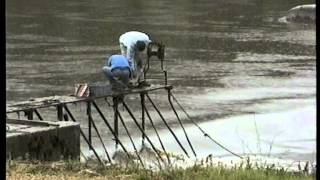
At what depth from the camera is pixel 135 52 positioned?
12.8m

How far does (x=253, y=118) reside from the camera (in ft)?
49.8

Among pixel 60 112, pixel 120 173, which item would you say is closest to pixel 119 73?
pixel 60 112

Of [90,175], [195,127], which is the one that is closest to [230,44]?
[195,127]

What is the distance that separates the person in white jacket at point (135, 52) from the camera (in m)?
12.7

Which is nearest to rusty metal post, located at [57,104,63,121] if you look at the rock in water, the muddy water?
the muddy water

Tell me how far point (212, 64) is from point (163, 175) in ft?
56.3

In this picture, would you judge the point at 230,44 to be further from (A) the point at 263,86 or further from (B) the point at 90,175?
(B) the point at 90,175

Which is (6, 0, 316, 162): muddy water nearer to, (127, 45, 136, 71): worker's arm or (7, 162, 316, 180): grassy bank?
(127, 45, 136, 71): worker's arm

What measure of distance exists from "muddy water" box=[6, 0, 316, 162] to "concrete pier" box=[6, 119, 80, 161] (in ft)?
11.2

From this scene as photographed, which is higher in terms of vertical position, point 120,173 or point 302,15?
point 302,15

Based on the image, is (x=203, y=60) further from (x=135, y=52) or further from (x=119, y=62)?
(x=119, y=62)

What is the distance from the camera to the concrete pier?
8.80m

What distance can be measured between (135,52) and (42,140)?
397 cm

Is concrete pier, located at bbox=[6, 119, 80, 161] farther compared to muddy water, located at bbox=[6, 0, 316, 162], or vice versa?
muddy water, located at bbox=[6, 0, 316, 162]
